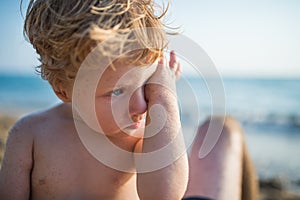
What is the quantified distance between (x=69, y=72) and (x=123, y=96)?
0.17 meters

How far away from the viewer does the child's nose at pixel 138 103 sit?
1240mm

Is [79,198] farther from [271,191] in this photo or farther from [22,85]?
[22,85]

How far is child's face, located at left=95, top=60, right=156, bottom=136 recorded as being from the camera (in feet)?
3.82

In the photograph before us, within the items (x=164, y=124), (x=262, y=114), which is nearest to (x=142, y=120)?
(x=164, y=124)

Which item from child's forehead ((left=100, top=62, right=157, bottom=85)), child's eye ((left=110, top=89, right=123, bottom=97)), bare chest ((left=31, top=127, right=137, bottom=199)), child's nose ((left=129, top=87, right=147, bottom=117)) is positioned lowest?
bare chest ((left=31, top=127, right=137, bottom=199))

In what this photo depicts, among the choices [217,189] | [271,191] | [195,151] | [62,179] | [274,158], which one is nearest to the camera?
[62,179]

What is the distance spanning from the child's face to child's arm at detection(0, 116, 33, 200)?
0.27 meters

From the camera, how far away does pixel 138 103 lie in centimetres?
126

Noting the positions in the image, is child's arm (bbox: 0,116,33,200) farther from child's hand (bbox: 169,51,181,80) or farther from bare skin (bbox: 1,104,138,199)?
child's hand (bbox: 169,51,181,80)

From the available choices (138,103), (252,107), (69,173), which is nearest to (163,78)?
(138,103)

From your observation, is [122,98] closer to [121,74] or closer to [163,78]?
[121,74]

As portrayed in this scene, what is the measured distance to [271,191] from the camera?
416cm

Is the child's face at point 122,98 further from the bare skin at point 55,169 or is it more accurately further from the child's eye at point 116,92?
the bare skin at point 55,169

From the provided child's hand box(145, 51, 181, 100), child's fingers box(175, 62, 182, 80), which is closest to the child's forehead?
child's hand box(145, 51, 181, 100)
